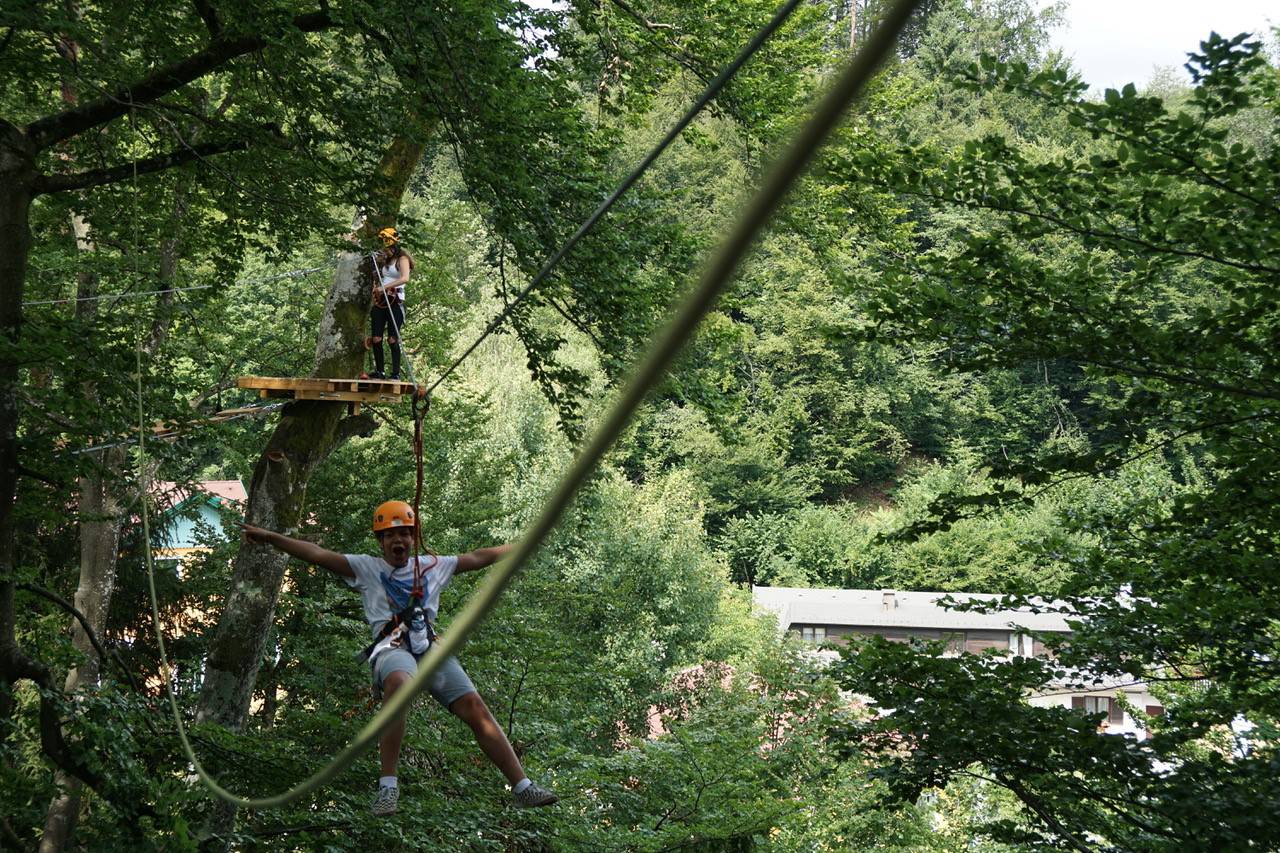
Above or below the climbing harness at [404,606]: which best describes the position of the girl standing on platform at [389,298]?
above

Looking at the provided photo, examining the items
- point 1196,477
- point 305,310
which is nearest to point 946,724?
point 305,310

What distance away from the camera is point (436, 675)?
4.51 m

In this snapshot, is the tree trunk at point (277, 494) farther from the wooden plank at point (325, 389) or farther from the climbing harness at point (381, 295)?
the wooden plank at point (325, 389)

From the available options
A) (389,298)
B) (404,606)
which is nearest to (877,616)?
(389,298)

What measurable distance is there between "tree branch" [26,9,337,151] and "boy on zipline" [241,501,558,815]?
3.29 meters

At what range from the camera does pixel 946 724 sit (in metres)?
6.37

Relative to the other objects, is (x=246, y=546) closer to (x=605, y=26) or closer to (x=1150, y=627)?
(x=605, y=26)

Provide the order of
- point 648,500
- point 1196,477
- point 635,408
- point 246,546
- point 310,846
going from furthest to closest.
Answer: point 1196,477 < point 648,500 < point 246,546 < point 310,846 < point 635,408

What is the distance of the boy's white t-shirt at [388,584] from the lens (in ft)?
15.2

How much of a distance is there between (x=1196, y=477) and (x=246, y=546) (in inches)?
1285

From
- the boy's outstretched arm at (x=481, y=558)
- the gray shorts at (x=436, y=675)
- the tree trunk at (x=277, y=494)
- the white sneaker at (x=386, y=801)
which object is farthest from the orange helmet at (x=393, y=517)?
the tree trunk at (x=277, y=494)

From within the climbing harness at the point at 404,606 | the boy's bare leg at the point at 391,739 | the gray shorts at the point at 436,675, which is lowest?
the boy's bare leg at the point at 391,739

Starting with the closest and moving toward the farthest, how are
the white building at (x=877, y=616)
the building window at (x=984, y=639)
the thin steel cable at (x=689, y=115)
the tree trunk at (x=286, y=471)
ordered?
the thin steel cable at (x=689, y=115) < the tree trunk at (x=286, y=471) < the white building at (x=877, y=616) < the building window at (x=984, y=639)

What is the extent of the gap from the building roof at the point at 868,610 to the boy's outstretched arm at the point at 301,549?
108 feet
